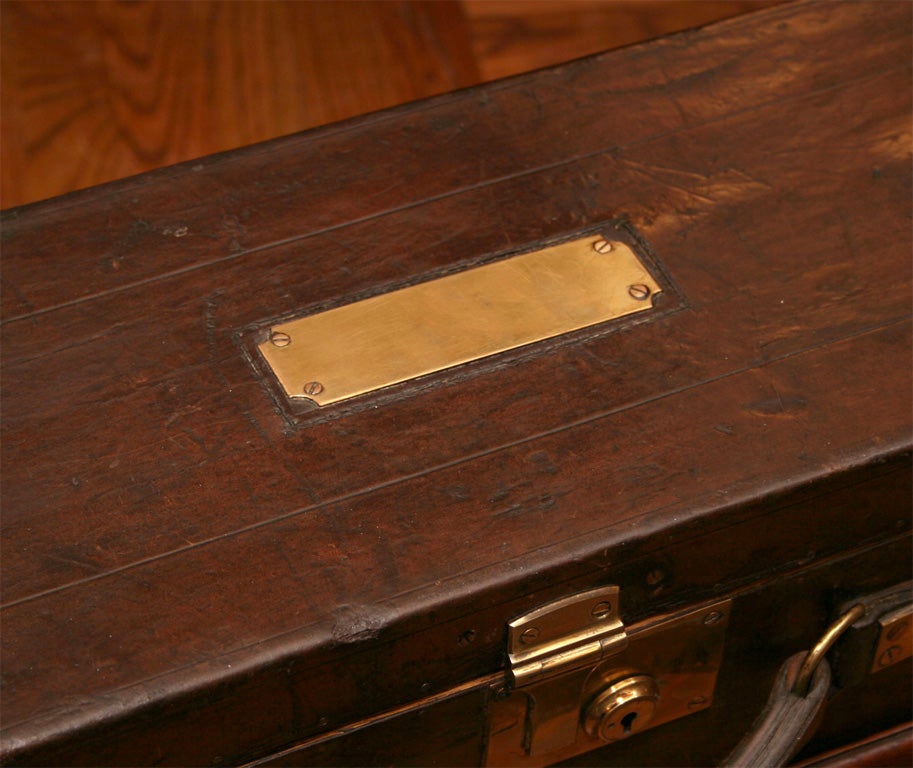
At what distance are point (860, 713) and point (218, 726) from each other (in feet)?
2.34

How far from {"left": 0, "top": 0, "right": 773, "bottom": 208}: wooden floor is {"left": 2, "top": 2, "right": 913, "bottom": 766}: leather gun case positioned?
2.69 feet

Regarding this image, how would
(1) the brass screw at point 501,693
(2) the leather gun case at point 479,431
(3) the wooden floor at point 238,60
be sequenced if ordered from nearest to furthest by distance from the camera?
(2) the leather gun case at point 479,431
(1) the brass screw at point 501,693
(3) the wooden floor at point 238,60

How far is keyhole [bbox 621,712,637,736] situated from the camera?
1290 millimetres

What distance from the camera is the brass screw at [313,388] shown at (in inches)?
48.1

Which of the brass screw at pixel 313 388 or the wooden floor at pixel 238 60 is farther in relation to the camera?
the wooden floor at pixel 238 60

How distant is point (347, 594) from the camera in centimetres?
109

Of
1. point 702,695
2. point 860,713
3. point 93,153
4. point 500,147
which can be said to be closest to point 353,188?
point 500,147

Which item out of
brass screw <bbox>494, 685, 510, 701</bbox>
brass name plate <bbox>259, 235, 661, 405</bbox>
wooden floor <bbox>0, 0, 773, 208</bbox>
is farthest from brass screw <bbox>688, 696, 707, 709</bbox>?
wooden floor <bbox>0, 0, 773, 208</bbox>

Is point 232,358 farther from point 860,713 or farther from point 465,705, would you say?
point 860,713

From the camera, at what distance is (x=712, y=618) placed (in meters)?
1.26

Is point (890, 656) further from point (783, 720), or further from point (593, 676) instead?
point (593, 676)

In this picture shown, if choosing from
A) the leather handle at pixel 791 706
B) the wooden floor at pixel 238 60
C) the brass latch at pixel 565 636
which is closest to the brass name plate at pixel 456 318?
the brass latch at pixel 565 636

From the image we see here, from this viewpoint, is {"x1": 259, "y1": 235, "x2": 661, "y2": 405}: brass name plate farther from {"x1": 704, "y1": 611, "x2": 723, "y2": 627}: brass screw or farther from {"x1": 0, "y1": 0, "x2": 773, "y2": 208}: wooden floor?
{"x1": 0, "y1": 0, "x2": 773, "y2": 208}: wooden floor

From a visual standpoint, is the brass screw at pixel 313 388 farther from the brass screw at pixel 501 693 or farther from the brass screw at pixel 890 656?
the brass screw at pixel 890 656
